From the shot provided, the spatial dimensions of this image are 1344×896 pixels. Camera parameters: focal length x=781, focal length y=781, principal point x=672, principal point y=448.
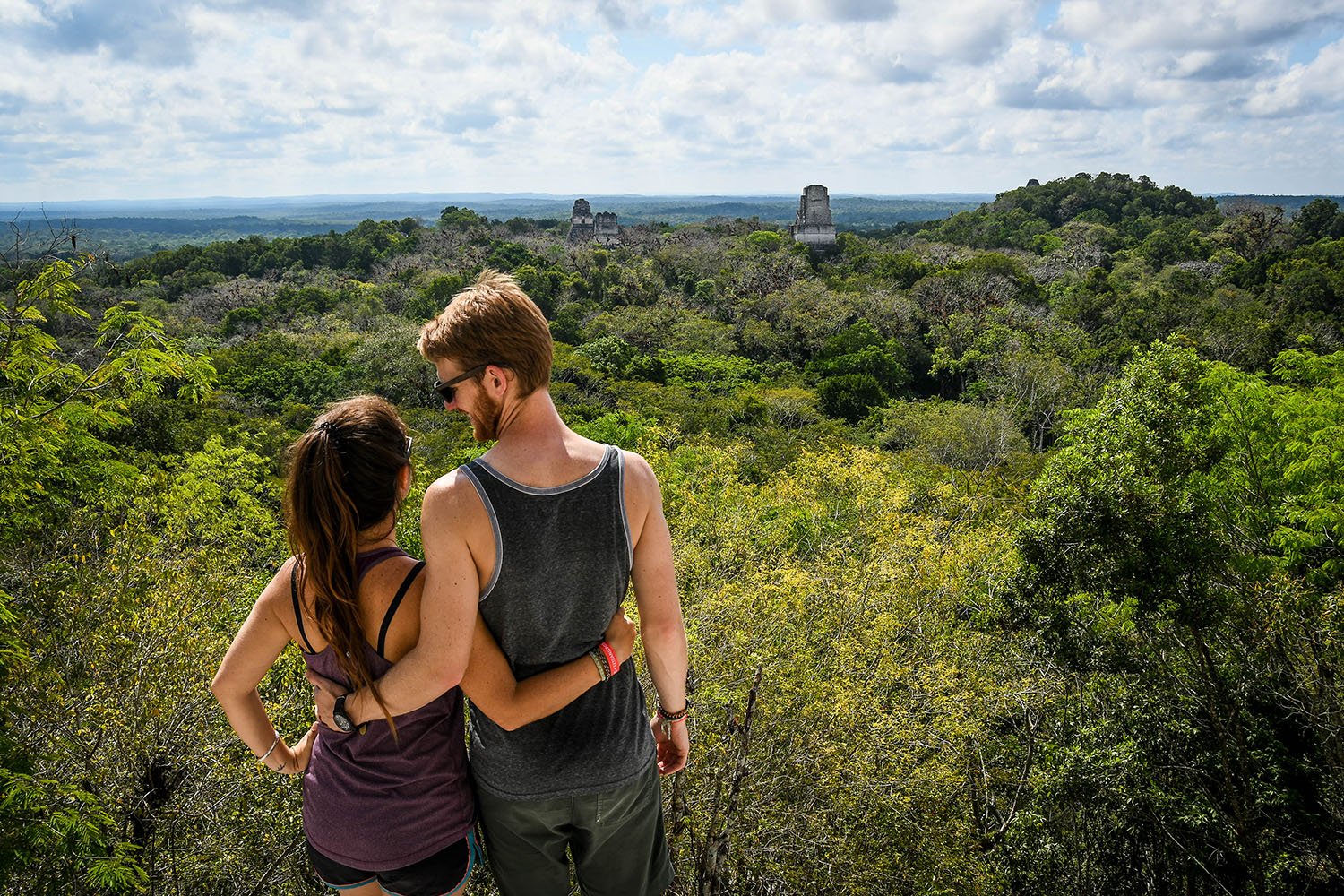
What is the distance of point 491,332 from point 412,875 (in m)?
1.29

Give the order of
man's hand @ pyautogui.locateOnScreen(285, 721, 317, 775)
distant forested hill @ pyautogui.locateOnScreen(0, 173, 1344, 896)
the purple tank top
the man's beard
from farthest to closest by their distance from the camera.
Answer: distant forested hill @ pyautogui.locateOnScreen(0, 173, 1344, 896) → man's hand @ pyautogui.locateOnScreen(285, 721, 317, 775) → the purple tank top → the man's beard

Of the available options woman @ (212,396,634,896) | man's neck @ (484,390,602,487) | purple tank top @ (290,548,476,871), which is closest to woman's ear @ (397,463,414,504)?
woman @ (212,396,634,896)

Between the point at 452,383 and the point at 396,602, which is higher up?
the point at 452,383

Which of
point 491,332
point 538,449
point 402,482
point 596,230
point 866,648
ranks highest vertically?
point 491,332

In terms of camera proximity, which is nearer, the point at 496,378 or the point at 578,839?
the point at 496,378

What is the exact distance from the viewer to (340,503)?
1623 mm

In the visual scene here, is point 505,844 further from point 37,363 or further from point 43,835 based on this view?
point 37,363

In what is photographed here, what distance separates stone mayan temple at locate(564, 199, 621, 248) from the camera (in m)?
71.8

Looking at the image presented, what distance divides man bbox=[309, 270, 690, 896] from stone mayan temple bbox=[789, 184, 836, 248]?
2180 inches

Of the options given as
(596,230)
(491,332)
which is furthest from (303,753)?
(596,230)

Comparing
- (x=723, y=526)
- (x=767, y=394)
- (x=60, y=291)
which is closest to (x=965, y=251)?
(x=767, y=394)

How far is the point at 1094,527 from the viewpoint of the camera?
7109mm

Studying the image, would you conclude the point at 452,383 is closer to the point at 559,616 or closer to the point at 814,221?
the point at 559,616

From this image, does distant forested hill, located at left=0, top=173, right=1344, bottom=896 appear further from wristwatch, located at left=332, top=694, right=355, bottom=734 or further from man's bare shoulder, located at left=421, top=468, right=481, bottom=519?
man's bare shoulder, located at left=421, top=468, right=481, bottom=519
